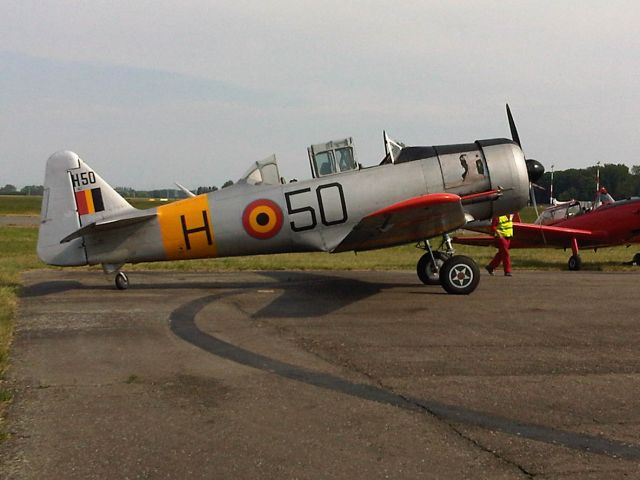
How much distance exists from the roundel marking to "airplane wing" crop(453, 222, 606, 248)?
7.67 meters

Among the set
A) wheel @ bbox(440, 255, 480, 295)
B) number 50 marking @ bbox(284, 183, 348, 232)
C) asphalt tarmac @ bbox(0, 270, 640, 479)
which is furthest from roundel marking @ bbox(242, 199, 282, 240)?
wheel @ bbox(440, 255, 480, 295)

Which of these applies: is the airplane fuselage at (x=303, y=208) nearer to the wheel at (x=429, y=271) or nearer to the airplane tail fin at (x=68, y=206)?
the airplane tail fin at (x=68, y=206)

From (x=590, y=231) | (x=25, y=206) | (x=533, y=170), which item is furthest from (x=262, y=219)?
(x=25, y=206)

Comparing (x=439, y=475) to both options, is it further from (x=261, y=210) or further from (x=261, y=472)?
(x=261, y=210)

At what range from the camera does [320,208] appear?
9.95 metres

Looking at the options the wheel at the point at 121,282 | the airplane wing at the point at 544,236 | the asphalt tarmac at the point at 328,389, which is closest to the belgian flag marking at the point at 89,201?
the wheel at the point at 121,282

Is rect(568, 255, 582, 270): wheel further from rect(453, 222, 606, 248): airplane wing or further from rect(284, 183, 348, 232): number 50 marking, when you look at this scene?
rect(284, 183, 348, 232): number 50 marking

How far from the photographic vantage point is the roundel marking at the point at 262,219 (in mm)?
10031

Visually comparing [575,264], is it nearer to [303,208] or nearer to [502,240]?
[502,240]

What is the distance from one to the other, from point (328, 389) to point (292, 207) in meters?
5.65

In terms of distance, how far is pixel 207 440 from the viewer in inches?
144

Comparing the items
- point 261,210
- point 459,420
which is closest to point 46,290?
point 261,210

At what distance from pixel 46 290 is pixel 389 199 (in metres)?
6.55

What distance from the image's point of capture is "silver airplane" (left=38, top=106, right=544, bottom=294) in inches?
389
